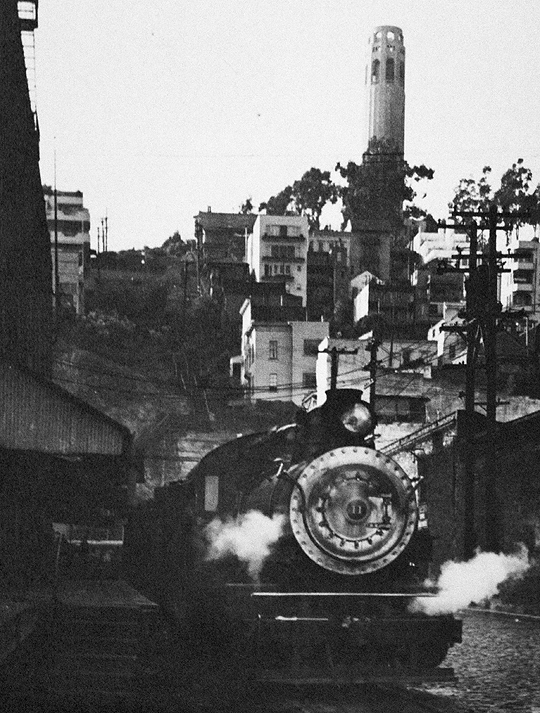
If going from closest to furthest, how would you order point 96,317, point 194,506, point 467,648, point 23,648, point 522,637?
1. point 23,648
2. point 194,506
3. point 467,648
4. point 522,637
5. point 96,317

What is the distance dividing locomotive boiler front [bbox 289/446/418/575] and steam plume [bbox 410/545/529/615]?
65 centimetres

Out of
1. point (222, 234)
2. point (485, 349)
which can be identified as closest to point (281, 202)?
point (222, 234)

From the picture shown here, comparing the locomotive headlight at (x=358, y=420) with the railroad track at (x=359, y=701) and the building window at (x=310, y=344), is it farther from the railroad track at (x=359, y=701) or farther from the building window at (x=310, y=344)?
the building window at (x=310, y=344)

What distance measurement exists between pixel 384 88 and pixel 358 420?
147 metres

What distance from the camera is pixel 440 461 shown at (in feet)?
135

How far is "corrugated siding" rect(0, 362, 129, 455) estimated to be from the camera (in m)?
18.1

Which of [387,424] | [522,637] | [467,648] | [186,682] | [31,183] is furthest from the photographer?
[387,424]

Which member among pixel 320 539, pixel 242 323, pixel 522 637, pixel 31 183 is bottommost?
pixel 522 637

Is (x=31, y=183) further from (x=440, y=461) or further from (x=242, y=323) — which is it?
(x=242, y=323)

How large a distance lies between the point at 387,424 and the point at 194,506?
3841 centimetres

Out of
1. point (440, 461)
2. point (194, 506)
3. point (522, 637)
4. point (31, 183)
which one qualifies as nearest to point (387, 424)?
point (440, 461)

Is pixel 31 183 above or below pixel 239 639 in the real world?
above

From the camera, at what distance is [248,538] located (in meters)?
14.2

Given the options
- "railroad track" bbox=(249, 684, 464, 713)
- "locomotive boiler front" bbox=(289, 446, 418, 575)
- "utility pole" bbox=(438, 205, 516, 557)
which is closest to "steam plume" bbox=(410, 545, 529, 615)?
"locomotive boiler front" bbox=(289, 446, 418, 575)
